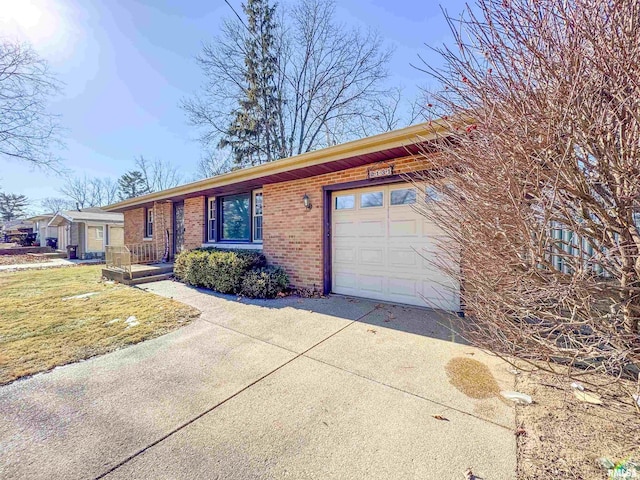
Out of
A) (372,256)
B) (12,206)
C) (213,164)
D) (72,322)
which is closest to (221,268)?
Answer: (72,322)

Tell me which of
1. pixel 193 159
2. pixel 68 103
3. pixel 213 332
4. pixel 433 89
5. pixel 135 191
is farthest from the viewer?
pixel 135 191

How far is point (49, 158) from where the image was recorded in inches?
527

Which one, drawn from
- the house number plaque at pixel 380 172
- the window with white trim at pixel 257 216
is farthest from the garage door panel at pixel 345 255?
the window with white trim at pixel 257 216

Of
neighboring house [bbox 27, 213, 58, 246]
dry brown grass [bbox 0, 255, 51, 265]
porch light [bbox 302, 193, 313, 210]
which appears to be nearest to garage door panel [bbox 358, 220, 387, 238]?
porch light [bbox 302, 193, 313, 210]

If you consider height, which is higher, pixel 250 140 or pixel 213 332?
pixel 250 140

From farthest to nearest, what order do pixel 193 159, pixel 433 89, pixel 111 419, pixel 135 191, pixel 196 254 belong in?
pixel 135 191 → pixel 193 159 → pixel 196 254 → pixel 433 89 → pixel 111 419

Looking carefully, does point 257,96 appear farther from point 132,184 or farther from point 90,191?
point 90,191

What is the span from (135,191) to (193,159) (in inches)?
749

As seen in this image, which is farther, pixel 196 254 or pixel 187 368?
pixel 196 254

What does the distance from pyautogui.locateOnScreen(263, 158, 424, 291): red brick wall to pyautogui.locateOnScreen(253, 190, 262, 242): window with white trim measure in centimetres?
73

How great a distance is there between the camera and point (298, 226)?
265 inches

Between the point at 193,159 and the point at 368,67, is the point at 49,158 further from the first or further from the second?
the point at 368,67

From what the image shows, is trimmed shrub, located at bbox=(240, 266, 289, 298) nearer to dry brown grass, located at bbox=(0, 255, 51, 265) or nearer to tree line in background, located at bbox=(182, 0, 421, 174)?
tree line in background, located at bbox=(182, 0, 421, 174)

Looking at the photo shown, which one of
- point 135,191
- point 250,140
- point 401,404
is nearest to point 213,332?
point 401,404
